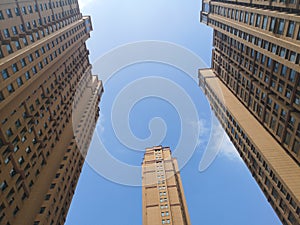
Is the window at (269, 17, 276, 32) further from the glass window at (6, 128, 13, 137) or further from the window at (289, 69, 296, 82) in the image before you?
the glass window at (6, 128, 13, 137)

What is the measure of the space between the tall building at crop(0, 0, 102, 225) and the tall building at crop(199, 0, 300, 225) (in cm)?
3433

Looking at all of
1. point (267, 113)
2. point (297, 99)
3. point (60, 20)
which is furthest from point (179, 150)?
point (60, 20)

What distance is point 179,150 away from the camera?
46906 mm

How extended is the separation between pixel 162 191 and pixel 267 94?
58200 mm

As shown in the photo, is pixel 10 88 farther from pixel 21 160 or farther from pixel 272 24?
pixel 272 24

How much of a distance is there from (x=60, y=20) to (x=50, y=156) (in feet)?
98.3

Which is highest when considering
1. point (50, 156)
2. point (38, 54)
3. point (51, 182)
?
point (38, 54)

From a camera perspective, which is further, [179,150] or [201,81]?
[201,81]

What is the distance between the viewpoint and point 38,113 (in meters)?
39.5

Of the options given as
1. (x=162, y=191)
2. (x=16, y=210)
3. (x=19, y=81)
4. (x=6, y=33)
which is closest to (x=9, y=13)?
(x=6, y=33)

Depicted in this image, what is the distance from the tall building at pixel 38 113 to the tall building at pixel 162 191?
33.2 metres

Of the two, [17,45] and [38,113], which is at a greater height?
[17,45]

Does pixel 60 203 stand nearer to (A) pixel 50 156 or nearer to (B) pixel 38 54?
(A) pixel 50 156

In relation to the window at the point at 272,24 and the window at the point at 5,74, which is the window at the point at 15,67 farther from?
the window at the point at 272,24
